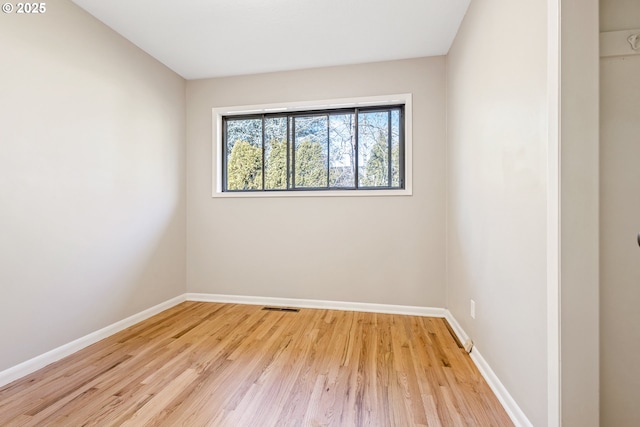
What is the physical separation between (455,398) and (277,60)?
324cm

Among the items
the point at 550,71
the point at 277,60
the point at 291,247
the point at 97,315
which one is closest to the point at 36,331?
the point at 97,315

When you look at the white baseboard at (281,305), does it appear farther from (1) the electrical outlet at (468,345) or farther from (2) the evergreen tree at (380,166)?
(2) the evergreen tree at (380,166)

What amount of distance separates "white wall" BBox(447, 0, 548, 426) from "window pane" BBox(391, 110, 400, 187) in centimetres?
72

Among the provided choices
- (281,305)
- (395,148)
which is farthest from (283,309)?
(395,148)

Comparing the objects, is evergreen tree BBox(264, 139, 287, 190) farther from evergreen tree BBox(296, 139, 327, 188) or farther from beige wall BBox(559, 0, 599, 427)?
beige wall BBox(559, 0, 599, 427)

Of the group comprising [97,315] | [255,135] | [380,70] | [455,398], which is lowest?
[455,398]

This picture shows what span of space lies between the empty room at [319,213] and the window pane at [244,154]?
2 cm

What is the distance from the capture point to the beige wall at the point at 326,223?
2.89 m

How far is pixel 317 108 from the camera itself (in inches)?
124

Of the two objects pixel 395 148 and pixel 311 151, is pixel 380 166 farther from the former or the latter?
pixel 311 151

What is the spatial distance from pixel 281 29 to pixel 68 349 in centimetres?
307

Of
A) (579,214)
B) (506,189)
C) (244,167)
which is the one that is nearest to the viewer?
(579,214)

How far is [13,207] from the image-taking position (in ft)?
5.82

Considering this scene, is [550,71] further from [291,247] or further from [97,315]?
[97,315]
